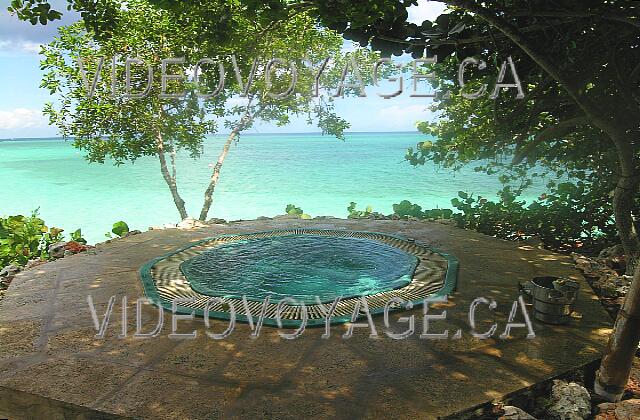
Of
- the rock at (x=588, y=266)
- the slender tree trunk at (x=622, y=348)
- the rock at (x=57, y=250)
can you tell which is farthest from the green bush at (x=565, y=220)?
the rock at (x=57, y=250)

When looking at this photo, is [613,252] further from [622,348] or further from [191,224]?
[191,224]

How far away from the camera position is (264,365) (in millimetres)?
3287

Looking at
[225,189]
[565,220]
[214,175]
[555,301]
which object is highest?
[214,175]

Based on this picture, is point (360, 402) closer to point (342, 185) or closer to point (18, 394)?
point (18, 394)

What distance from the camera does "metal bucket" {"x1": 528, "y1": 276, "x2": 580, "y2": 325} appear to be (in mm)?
3883

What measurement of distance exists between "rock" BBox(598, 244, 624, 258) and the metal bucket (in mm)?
3154

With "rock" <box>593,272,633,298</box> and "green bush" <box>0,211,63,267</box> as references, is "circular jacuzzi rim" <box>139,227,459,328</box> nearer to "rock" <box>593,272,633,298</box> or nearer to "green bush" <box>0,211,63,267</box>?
"rock" <box>593,272,633,298</box>

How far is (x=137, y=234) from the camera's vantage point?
7.68m

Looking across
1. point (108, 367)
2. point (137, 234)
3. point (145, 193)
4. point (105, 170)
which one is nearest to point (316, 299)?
point (108, 367)

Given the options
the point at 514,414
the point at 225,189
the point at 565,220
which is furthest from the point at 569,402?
the point at 225,189

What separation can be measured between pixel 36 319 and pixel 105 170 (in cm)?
4720

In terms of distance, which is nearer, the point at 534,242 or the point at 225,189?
the point at 534,242

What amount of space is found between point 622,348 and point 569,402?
0.55 meters

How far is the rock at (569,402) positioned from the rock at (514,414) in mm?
281
